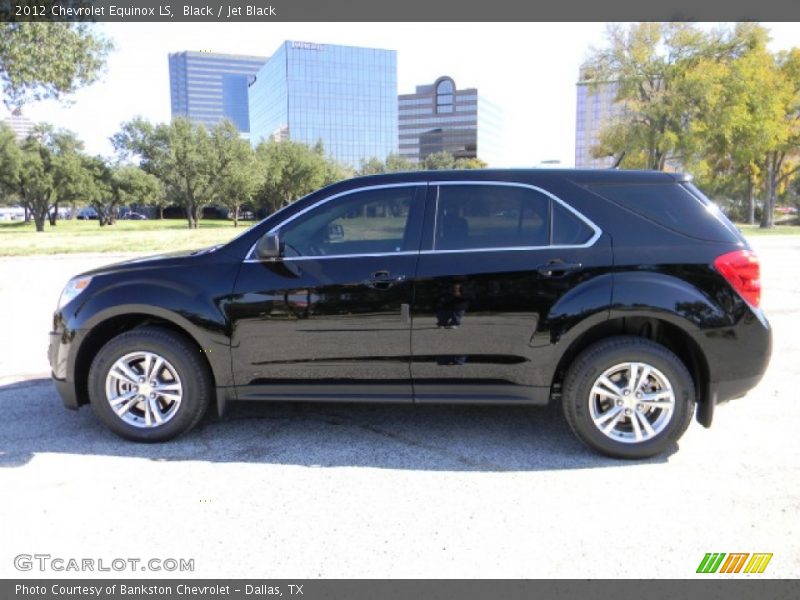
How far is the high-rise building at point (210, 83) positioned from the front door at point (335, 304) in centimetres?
16063

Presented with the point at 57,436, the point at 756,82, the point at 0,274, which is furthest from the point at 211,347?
the point at 756,82

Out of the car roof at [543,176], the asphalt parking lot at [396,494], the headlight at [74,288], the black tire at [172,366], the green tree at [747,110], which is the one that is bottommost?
the asphalt parking lot at [396,494]

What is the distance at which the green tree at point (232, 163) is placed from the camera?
51344mm

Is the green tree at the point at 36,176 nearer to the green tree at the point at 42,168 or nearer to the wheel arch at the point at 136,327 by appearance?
the green tree at the point at 42,168

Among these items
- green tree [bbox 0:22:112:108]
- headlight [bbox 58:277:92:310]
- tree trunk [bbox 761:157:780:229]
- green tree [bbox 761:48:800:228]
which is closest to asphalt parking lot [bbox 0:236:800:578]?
headlight [bbox 58:277:92:310]

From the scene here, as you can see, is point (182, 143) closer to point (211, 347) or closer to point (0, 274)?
point (0, 274)

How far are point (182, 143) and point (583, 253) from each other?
52125 mm

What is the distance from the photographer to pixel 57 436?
14.2 feet

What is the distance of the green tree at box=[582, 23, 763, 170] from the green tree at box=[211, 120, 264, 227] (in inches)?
1141

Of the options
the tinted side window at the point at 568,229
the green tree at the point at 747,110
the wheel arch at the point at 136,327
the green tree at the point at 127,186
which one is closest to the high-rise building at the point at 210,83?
the green tree at the point at 127,186

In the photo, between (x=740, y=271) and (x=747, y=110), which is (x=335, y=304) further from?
(x=747, y=110)

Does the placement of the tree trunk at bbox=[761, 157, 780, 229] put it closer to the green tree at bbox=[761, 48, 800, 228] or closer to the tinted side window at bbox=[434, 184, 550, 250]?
the green tree at bbox=[761, 48, 800, 228]

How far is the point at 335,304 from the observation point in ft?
12.8

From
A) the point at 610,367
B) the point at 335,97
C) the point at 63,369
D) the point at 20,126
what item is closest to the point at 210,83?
the point at 335,97
